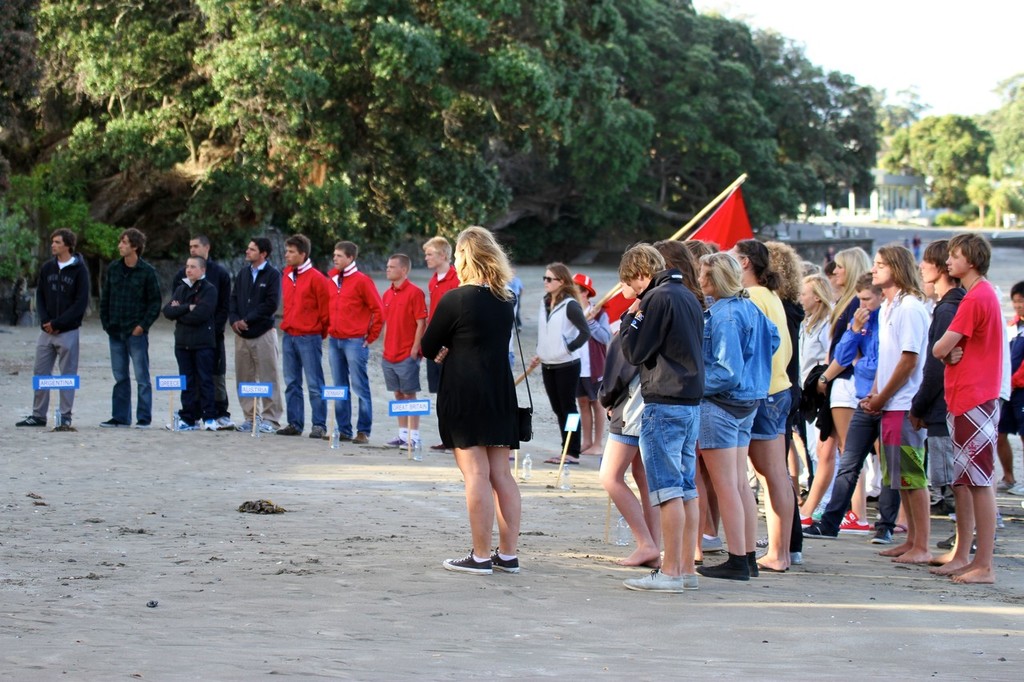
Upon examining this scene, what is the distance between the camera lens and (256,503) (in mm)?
8844

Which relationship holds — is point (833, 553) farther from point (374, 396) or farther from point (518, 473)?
point (374, 396)

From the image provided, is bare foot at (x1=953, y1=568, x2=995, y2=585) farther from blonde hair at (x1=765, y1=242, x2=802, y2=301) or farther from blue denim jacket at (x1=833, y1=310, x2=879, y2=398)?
blonde hair at (x1=765, y1=242, x2=802, y2=301)

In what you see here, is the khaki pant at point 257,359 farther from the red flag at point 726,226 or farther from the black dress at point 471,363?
the black dress at point 471,363

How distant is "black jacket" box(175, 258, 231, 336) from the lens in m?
13.2

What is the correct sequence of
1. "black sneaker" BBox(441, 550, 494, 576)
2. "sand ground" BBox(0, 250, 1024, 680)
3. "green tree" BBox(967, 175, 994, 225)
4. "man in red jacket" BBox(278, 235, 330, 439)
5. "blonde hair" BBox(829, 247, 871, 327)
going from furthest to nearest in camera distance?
"green tree" BBox(967, 175, 994, 225)
"man in red jacket" BBox(278, 235, 330, 439)
"blonde hair" BBox(829, 247, 871, 327)
"black sneaker" BBox(441, 550, 494, 576)
"sand ground" BBox(0, 250, 1024, 680)

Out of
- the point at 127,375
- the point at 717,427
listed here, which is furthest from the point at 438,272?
the point at 717,427

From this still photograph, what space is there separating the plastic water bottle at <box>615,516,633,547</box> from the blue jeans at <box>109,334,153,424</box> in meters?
6.09

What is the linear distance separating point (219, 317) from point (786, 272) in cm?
701

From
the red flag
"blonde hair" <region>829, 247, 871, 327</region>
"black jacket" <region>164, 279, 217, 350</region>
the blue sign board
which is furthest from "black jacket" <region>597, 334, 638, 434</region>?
A: "black jacket" <region>164, 279, 217, 350</region>

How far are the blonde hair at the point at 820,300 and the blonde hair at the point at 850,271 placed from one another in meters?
0.60

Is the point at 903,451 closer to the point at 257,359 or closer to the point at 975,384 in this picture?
the point at 975,384

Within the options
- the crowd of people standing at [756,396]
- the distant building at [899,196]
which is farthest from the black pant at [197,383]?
the distant building at [899,196]

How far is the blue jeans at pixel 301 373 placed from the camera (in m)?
13.1

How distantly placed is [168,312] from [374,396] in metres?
7.20
